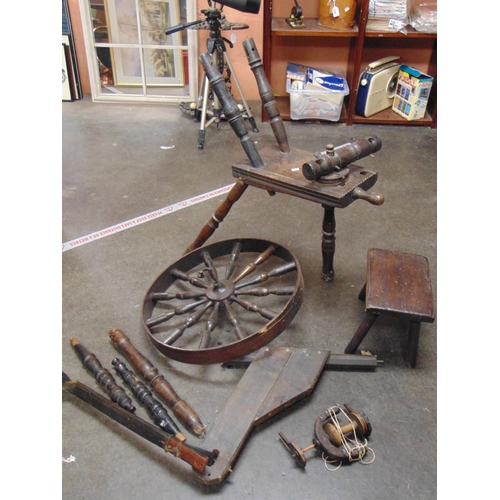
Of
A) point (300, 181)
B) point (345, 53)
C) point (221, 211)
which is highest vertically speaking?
point (345, 53)

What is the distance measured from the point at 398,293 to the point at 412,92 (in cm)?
252

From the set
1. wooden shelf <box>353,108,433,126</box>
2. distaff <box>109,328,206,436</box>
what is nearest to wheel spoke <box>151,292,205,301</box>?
distaff <box>109,328,206,436</box>

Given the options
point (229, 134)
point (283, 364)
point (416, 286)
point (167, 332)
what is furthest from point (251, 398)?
point (229, 134)

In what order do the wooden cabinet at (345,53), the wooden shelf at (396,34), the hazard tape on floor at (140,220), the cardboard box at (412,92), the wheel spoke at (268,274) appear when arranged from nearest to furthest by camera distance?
the wheel spoke at (268,274) < the hazard tape on floor at (140,220) < the wooden shelf at (396,34) < the cardboard box at (412,92) < the wooden cabinet at (345,53)

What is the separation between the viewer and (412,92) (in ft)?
12.7

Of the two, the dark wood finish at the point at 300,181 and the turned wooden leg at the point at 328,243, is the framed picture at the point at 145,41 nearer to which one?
the dark wood finish at the point at 300,181

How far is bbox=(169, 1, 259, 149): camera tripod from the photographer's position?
330 centimetres

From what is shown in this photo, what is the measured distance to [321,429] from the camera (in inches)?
66.4

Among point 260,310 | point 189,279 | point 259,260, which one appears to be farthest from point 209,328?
point 259,260

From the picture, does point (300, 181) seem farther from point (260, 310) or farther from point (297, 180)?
point (260, 310)

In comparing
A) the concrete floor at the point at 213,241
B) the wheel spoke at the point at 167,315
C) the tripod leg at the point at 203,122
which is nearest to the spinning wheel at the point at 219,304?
the wheel spoke at the point at 167,315

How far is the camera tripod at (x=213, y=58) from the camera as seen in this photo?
10.8 ft

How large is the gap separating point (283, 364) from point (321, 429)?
296mm

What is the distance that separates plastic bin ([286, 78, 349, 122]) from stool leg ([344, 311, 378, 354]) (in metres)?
2.40
